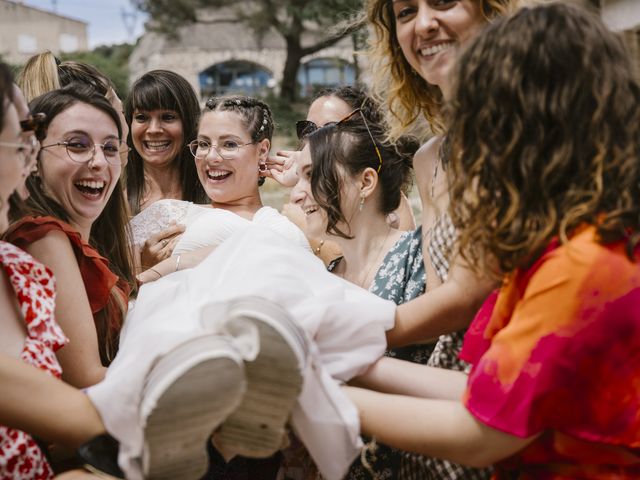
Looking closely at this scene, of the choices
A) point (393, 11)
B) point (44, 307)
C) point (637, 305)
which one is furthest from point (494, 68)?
point (44, 307)

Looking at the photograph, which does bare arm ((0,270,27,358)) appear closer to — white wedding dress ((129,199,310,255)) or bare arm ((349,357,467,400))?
bare arm ((349,357,467,400))

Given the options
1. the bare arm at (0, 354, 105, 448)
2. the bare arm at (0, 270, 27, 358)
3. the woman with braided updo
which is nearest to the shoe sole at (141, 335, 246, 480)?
the bare arm at (0, 354, 105, 448)

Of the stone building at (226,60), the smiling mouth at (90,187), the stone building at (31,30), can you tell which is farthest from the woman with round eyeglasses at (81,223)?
the stone building at (31,30)

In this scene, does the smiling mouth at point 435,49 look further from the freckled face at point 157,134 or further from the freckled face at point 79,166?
the freckled face at point 157,134

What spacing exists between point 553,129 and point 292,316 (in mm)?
663

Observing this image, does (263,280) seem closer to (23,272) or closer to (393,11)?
(23,272)

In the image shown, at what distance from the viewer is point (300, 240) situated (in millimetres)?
3201

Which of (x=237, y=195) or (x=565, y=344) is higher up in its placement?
(x=565, y=344)

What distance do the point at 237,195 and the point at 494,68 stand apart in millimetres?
2527

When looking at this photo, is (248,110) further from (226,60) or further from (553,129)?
(226,60)

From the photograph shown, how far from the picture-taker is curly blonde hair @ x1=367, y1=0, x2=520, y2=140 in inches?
96.2

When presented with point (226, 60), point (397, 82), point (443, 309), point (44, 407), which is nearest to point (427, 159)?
point (397, 82)

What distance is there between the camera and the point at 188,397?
1.34m

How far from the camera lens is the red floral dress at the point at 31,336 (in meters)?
1.62
